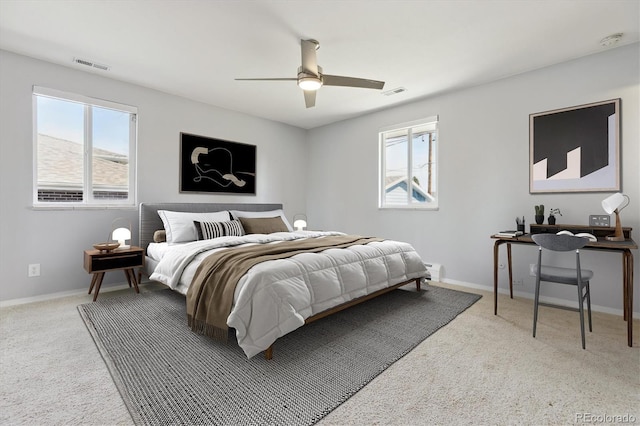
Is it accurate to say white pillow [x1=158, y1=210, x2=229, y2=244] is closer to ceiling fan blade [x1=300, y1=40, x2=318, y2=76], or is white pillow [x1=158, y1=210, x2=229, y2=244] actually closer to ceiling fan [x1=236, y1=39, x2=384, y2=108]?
ceiling fan [x1=236, y1=39, x2=384, y2=108]

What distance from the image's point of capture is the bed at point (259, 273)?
2.09 meters

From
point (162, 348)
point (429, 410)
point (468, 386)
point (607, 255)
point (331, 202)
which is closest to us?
point (429, 410)

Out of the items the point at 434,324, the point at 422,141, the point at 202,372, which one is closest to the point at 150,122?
the point at 202,372

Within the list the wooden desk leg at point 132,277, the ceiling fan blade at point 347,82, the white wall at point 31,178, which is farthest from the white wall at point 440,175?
the ceiling fan blade at point 347,82

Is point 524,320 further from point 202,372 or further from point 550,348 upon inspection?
point 202,372

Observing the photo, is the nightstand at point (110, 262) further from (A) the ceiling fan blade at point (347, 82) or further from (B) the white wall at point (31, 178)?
(A) the ceiling fan blade at point (347, 82)

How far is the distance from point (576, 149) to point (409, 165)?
6.56 feet

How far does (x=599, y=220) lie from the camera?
3012mm

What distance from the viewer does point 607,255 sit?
3064 millimetres

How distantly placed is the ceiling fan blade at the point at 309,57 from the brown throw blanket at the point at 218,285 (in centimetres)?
165

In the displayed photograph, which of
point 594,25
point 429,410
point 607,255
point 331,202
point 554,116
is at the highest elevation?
point 594,25

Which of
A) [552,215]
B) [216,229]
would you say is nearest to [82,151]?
[216,229]

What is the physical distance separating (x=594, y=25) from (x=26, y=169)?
18.6 feet

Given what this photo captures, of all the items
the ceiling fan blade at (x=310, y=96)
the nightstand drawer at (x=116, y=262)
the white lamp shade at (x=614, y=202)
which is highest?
the ceiling fan blade at (x=310, y=96)
